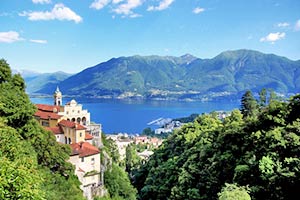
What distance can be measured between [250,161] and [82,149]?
41.7 ft

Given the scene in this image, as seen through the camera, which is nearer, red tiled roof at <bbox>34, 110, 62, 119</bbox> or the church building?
the church building

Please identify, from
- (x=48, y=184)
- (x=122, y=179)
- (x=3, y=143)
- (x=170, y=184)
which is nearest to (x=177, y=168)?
(x=170, y=184)

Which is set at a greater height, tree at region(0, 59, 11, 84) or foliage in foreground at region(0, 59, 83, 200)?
tree at region(0, 59, 11, 84)

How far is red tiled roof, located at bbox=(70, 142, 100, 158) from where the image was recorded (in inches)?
932

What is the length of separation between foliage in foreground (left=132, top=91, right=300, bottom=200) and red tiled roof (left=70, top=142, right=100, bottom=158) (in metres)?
6.39

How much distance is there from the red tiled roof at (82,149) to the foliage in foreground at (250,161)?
6.39 metres

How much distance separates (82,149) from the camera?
24.3 metres

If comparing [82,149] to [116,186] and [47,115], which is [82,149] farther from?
[47,115]

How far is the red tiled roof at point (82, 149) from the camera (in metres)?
23.7

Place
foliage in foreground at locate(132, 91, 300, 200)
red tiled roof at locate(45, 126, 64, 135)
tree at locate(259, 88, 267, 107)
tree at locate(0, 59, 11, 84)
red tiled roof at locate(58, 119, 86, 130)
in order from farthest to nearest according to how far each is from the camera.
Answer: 1. tree at locate(259, 88, 267, 107)
2. red tiled roof at locate(45, 126, 64, 135)
3. red tiled roof at locate(58, 119, 86, 130)
4. tree at locate(0, 59, 11, 84)
5. foliage in foreground at locate(132, 91, 300, 200)

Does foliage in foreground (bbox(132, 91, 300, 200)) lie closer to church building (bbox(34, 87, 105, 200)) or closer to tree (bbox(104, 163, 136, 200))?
tree (bbox(104, 163, 136, 200))

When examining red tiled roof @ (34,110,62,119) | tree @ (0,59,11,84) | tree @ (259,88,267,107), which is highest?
tree @ (0,59,11,84)

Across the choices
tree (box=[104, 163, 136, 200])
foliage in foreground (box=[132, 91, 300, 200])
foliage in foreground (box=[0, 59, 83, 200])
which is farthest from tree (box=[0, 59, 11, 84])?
foliage in foreground (box=[132, 91, 300, 200])

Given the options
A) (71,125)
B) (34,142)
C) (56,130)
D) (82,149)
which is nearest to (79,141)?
(71,125)
